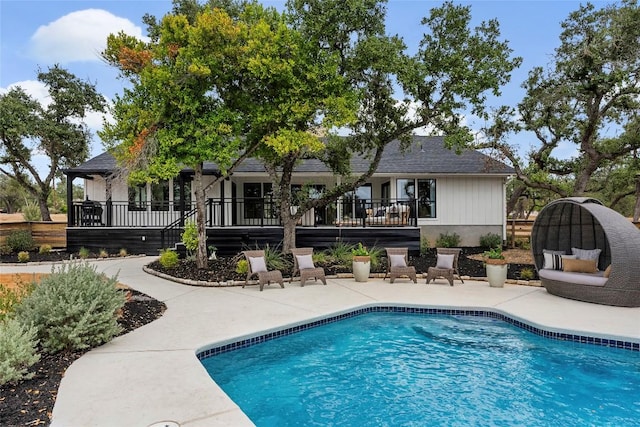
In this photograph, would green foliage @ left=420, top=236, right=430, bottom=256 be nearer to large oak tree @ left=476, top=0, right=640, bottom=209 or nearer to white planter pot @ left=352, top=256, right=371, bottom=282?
large oak tree @ left=476, top=0, right=640, bottom=209

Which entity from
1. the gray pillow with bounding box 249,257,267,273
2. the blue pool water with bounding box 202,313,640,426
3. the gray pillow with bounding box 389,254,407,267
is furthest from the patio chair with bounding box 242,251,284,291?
the gray pillow with bounding box 389,254,407,267

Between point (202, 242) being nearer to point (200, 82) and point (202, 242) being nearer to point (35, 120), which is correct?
point (200, 82)

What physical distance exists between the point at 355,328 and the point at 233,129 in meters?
5.90

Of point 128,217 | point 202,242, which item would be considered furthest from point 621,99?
point 128,217

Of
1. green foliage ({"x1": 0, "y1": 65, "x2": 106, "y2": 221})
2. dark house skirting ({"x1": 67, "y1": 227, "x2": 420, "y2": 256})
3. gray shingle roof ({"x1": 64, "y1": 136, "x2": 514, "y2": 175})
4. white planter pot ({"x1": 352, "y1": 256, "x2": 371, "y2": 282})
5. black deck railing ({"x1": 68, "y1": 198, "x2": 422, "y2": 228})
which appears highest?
green foliage ({"x1": 0, "y1": 65, "x2": 106, "y2": 221})

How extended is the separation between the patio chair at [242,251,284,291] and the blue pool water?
2.59 meters

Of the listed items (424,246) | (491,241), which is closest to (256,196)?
(424,246)

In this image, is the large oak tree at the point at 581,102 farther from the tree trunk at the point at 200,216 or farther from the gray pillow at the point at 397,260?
the tree trunk at the point at 200,216

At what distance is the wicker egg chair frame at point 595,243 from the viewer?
692 centimetres

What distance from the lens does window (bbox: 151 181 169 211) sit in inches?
655

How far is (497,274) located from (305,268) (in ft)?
14.8

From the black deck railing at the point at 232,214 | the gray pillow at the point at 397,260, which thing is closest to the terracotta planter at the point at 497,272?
the gray pillow at the point at 397,260

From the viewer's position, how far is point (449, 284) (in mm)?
9398

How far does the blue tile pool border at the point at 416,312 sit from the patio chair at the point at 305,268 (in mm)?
2037
